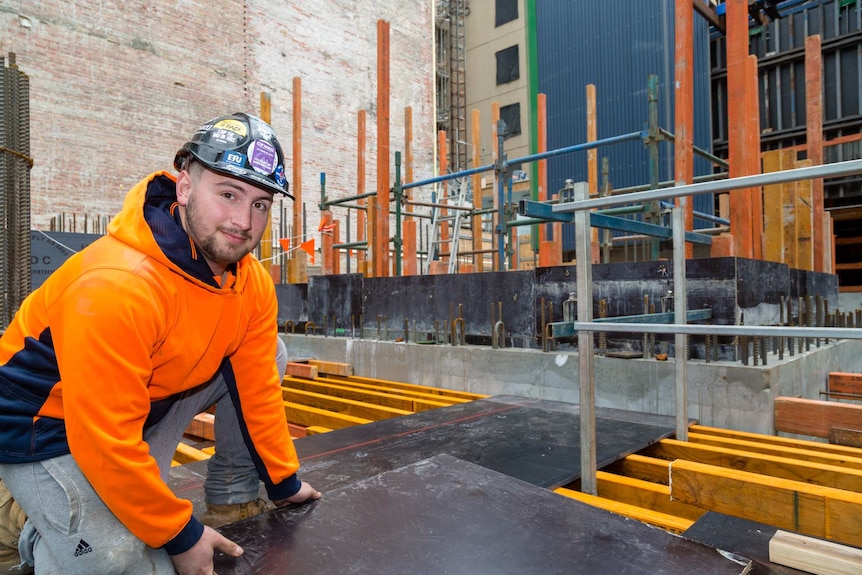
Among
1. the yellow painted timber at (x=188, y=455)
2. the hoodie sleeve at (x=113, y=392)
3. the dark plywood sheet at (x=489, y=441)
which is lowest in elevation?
the yellow painted timber at (x=188, y=455)

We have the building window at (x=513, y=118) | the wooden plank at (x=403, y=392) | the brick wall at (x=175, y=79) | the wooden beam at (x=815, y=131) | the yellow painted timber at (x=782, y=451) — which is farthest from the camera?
the building window at (x=513, y=118)

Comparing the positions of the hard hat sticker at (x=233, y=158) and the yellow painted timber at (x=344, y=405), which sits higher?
the hard hat sticker at (x=233, y=158)

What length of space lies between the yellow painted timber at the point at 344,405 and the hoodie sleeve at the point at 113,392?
11.2 feet

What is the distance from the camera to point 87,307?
4.91 feet

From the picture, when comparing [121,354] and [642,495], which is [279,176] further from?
[642,495]

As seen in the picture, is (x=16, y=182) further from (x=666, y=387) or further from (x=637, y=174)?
(x=637, y=174)

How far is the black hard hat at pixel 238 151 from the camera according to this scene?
175 centimetres

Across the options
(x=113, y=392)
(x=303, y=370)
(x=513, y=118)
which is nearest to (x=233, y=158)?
(x=113, y=392)

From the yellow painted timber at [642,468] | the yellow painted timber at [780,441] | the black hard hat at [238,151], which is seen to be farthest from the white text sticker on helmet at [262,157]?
the yellow painted timber at [780,441]

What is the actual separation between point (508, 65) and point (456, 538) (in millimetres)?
25355

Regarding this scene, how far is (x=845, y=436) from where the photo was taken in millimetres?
3943

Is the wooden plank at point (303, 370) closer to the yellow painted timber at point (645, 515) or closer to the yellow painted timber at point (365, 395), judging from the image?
the yellow painted timber at point (365, 395)

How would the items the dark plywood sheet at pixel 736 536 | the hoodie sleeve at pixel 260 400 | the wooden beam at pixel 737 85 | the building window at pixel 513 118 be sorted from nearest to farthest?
1. the dark plywood sheet at pixel 736 536
2. the hoodie sleeve at pixel 260 400
3. the wooden beam at pixel 737 85
4. the building window at pixel 513 118

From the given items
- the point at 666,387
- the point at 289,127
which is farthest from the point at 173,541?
the point at 289,127
